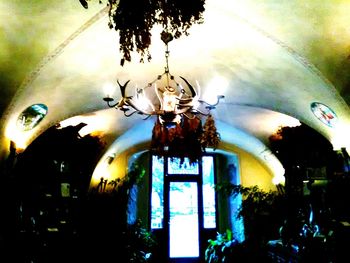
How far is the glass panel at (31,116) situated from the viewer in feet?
17.4

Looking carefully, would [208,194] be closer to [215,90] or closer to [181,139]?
[181,139]

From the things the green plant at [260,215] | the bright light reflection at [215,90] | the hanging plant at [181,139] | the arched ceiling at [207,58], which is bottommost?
the green plant at [260,215]

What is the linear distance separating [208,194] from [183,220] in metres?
1.24

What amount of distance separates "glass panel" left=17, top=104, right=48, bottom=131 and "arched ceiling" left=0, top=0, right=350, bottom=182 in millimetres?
128

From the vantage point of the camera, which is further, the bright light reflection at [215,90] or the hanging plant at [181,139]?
the hanging plant at [181,139]

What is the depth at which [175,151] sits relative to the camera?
16.8 feet

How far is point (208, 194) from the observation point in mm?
11008

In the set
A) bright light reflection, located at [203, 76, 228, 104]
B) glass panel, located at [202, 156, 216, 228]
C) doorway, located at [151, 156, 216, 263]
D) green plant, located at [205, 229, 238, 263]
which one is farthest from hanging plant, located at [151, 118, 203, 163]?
glass panel, located at [202, 156, 216, 228]

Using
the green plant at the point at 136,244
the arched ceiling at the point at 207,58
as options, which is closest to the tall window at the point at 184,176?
the green plant at the point at 136,244

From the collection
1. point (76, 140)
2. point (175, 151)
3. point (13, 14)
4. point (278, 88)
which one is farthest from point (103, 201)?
point (13, 14)

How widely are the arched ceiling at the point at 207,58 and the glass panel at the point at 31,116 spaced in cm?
13

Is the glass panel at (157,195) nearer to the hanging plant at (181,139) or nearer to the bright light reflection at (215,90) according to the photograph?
the hanging plant at (181,139)

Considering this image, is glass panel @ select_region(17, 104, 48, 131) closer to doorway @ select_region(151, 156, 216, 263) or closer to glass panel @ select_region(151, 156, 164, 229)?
doorway @ select_region(151, 156, 216, 263)

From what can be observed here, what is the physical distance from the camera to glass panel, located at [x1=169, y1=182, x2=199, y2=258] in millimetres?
10398
